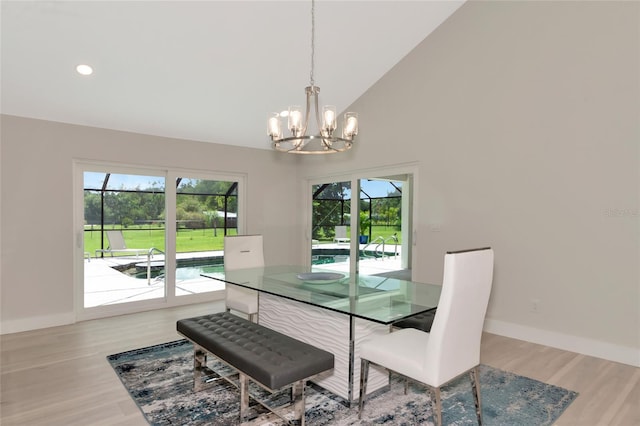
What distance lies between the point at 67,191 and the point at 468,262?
14.3ft

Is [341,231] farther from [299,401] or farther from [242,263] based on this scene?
[299,401]

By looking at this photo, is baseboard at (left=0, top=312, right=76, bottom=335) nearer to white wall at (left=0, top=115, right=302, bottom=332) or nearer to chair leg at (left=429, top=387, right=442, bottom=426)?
white wall at (left=0, top=115, right=302, bottom=332)

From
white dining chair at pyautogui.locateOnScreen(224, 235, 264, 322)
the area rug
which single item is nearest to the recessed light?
white dining chair at pyautogui.locateOnScreen(224, 235, 264, 322)

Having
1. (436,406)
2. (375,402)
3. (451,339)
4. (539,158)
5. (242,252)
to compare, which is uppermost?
A: (539,158)

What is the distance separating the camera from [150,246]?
498 centimetres

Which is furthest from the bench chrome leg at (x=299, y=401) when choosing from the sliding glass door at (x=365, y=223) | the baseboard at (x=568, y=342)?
the sliding glass door at (x=365, y=223)

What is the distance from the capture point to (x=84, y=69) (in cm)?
360

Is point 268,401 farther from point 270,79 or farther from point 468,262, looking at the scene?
point 270,79

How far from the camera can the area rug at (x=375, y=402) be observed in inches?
89.5

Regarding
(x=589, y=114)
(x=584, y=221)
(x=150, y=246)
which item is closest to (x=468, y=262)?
(x=584, y=221)

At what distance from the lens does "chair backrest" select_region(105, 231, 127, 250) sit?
4676 millimetres

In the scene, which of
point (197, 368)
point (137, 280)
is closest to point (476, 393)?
point (197, 368)

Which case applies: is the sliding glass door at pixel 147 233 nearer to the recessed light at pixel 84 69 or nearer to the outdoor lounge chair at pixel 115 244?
the outdoor lounge chair at pixel 115 244

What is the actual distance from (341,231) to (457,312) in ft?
12.7
